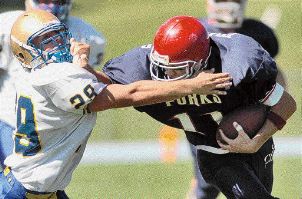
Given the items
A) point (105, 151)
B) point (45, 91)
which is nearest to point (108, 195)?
point (105, 151)

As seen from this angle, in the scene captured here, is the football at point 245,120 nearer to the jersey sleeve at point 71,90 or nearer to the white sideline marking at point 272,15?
the jersey sleeve at point 71,90

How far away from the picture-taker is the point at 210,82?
3.59 m

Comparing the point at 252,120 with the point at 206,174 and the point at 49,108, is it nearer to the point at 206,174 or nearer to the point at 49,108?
the point at 206,174

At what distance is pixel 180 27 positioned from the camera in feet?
12.7

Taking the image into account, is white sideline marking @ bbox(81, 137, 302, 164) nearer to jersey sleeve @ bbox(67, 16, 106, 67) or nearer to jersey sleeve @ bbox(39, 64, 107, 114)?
jersey sleeve @ bbox(67, 16, 106, 67)

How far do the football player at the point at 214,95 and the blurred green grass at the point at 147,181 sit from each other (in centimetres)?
119

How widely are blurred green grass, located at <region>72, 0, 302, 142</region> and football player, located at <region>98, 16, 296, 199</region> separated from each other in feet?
8.36

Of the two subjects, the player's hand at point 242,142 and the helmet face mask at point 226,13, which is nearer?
the player's hand at point 242,142

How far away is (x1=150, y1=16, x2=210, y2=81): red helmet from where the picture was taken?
12.5 ft

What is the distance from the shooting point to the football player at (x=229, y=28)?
4.88 metres

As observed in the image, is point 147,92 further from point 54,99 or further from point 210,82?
point 54,99

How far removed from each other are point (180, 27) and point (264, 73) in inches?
17.1

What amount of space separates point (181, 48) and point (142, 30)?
24.0 feet

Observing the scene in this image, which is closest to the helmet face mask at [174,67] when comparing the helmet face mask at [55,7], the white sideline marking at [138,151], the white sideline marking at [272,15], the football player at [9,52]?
the football player at [9,52]
